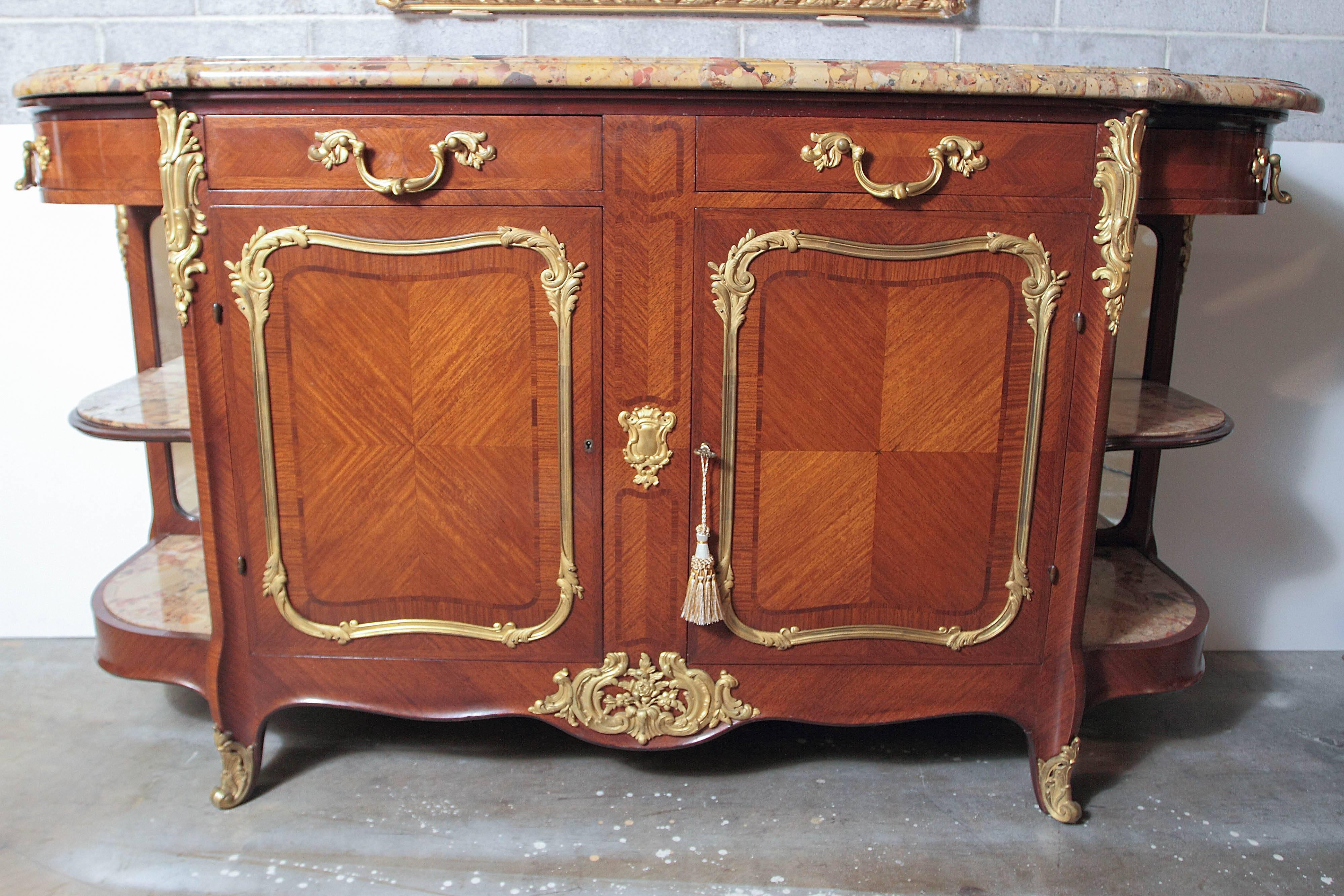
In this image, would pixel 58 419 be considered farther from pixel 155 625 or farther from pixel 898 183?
pixel 898 183

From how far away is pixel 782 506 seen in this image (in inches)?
70.4

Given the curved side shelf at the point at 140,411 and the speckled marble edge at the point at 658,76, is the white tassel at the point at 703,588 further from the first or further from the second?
the curved side shelf at the point at 140,411

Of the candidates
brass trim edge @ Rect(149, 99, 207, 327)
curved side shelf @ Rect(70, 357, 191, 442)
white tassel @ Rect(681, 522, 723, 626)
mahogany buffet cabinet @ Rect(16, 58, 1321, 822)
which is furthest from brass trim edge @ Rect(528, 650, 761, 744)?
brass trim edge @ Rect(149, 99, 207, 327)

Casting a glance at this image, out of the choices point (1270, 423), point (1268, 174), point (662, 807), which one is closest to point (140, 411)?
point (662, 807)

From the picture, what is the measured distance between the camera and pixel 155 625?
197 cm

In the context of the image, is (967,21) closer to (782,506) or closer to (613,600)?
(782,506)

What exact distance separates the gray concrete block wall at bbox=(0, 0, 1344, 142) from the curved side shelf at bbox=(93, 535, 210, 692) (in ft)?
3.47

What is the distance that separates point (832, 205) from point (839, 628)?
2.35 ft

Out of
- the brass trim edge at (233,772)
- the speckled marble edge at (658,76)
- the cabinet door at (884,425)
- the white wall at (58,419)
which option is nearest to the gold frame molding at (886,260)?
the cabinet door at (884,425)

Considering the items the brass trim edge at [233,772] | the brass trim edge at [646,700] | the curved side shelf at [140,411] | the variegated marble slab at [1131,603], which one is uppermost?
the curved side shelf at [140,411]

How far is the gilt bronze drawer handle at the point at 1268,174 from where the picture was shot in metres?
1.72

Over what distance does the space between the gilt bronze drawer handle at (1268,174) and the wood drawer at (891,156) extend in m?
0.30

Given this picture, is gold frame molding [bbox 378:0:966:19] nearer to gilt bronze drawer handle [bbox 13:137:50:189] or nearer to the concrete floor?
gilt bronze drawer handle [bbox 13:137:50:189]

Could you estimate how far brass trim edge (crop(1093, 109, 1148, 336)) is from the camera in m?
1.63
